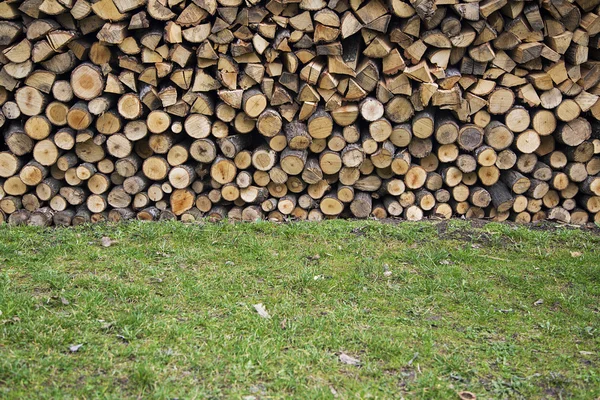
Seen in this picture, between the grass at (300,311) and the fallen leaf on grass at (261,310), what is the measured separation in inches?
2.0

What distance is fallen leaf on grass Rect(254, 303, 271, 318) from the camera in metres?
3.74

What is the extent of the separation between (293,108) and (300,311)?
7.11ft

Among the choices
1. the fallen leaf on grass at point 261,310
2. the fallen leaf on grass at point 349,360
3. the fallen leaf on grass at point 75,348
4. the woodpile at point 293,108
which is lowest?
the fallen leaf on grass at point 75,348

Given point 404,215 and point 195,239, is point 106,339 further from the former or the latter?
point 404,215

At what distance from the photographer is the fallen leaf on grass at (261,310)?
3743mm

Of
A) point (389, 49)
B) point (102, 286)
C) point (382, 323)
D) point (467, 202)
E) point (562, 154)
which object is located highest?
point (389, 49)

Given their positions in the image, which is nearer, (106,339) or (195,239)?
(106,339)

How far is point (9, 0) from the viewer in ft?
16.5

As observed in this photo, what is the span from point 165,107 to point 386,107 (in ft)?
6.43

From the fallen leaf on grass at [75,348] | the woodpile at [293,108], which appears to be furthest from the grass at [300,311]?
the woodpile at [293,108]

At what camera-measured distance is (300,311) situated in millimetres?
3836

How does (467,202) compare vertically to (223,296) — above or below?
above

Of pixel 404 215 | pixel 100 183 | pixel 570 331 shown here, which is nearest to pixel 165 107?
pixel 100 183

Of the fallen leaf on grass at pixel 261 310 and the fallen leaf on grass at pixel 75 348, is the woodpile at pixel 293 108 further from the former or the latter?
the fallen leaf on grass at pixel 75 348
